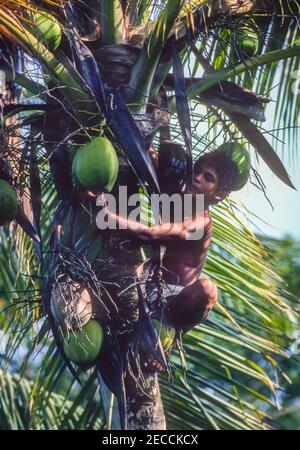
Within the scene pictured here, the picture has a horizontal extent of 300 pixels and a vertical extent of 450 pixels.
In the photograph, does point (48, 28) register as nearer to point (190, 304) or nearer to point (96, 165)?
point (96, 165)

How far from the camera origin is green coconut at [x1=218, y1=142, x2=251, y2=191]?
2.62 meters

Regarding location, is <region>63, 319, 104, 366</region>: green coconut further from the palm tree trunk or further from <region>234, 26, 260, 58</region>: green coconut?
<region>234, 26, 260, 58</region>: green coconut

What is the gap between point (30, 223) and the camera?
2650 millimetres

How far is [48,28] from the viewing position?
2.46 m

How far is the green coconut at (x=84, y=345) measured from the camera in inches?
92.4

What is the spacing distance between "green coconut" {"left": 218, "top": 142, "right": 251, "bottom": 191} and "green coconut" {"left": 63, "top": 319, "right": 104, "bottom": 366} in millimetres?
661

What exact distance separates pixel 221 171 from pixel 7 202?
68 centimetres

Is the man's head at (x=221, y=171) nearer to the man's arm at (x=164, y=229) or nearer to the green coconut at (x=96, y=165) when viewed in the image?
the man's arm at (x=164, y=229)

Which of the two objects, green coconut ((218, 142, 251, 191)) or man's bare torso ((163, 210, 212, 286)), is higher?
green coconut ((218, 142, 251, 191))

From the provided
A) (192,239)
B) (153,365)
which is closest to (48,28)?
(192,239)

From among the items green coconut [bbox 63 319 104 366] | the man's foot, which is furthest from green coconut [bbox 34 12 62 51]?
the man's foot

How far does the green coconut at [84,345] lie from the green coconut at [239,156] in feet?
2.17

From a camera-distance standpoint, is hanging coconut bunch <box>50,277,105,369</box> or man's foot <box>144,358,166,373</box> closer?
hanging coconut bunch <box>50,277,105,369</box>
